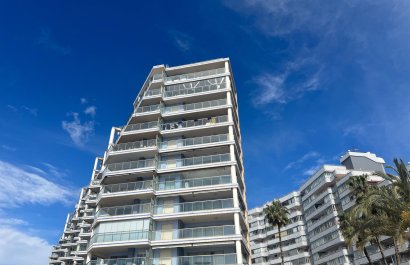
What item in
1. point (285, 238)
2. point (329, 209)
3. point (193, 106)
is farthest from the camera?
point (285, 238)

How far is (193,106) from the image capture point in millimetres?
42656

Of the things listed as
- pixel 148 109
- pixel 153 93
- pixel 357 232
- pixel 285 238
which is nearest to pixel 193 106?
pixel 148 109

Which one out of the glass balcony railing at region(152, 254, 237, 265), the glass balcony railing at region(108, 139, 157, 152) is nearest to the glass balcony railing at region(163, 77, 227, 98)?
the glass balcony railing at region(108, 139, 157, 152)

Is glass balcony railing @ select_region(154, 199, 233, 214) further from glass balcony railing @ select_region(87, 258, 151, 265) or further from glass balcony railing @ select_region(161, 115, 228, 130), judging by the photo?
glass balcony railing @ select_region(161, 115, 228, 130)

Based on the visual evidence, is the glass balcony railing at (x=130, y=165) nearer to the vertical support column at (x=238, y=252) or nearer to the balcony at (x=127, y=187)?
the balcony at (x=127, y=187)

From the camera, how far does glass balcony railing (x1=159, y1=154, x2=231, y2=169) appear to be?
1490 inches

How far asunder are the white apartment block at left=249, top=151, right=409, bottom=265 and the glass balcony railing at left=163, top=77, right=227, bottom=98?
39270 mm

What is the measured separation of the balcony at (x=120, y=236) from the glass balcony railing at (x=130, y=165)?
804cm

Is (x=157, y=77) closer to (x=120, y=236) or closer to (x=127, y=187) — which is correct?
(x=127, y=187)

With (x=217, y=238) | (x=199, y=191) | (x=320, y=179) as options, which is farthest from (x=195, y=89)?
(x=320, y=179)

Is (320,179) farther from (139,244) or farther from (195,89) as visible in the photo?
(139,244)

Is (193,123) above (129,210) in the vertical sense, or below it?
above

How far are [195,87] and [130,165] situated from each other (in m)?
13.7

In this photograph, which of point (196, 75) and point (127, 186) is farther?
point (196, 75)
